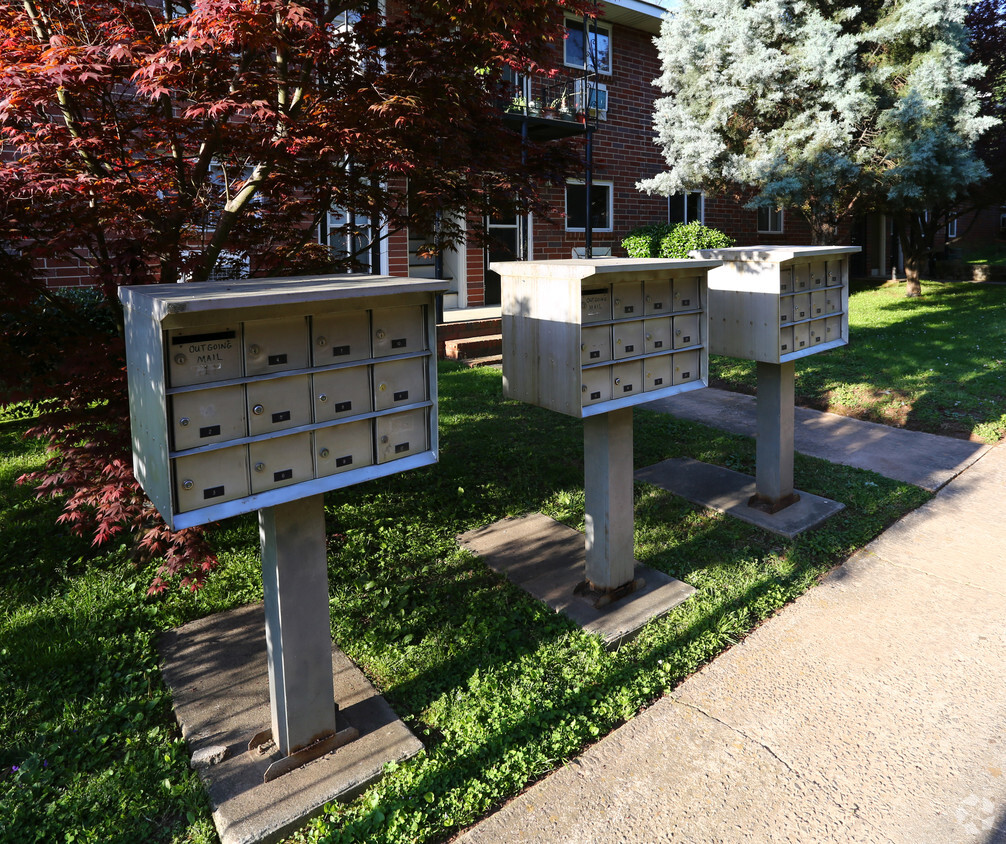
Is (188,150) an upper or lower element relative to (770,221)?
lower

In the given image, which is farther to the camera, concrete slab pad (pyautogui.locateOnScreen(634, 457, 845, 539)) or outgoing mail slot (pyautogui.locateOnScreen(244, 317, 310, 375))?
concrete slab pad (pyautogui.locateOnScreen(634, 457, 845, 539))

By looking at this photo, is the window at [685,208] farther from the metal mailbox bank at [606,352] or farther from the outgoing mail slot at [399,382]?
the outgoing mail slot at [399,382]

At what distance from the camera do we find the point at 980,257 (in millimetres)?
27766

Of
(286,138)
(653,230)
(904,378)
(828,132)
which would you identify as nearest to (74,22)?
(286,138)

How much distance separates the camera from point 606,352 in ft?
11.7

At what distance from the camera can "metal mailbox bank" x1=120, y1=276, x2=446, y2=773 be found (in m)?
2.32

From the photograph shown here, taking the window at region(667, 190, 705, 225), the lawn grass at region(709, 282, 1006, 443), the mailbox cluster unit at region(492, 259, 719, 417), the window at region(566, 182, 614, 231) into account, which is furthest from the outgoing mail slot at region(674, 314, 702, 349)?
the window at region(667, 190, 705, 225)

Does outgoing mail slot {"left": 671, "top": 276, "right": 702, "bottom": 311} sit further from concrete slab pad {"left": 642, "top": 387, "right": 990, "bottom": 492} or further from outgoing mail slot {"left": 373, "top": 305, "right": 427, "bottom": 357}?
concrete slab pad {"left": 642, "top": 387, "right": 990, "bottom": 492}

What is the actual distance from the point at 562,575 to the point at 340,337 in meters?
2.22

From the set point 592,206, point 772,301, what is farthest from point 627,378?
point 592,206

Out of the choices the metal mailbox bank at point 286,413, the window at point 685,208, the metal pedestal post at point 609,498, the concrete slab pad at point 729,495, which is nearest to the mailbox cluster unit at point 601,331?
the metal pedestal post at point 609,498

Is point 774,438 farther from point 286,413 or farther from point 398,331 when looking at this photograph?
point 286,413

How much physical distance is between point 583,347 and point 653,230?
12.3 meters

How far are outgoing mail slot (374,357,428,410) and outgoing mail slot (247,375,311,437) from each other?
0.29 meters
